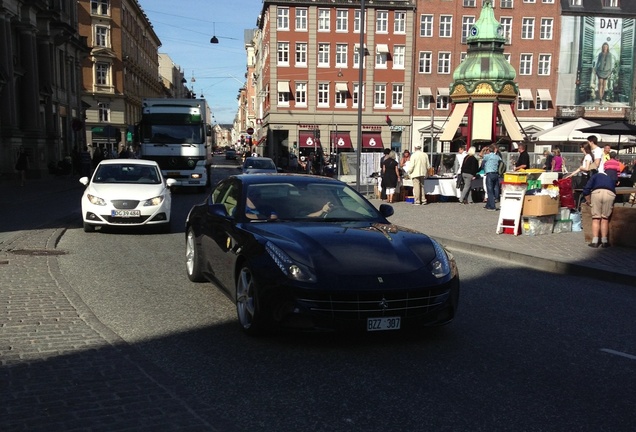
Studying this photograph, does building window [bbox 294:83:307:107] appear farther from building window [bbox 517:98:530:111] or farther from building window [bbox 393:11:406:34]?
building window [bbox 517:98:530:111]

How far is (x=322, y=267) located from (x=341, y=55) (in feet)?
190

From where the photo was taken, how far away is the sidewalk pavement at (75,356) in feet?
12.9

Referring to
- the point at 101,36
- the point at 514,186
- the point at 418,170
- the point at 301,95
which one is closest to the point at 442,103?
the point at 301,95

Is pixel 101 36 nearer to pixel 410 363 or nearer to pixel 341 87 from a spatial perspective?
pixel 341 87

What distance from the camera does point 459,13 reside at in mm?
60438

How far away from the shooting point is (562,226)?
1391cm

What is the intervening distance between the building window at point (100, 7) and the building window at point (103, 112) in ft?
31.8

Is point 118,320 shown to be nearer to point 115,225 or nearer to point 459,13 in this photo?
point 115,225

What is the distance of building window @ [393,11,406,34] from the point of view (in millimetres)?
61312

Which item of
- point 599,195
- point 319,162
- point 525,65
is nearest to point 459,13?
point 525,65

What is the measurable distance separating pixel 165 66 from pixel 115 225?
479 ft

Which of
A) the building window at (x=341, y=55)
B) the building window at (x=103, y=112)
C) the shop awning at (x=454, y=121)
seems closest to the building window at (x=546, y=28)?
the building window at (x=341, y=55)

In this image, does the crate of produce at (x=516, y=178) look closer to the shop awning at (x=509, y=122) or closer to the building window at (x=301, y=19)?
the shop awning at (x=509, y=122)

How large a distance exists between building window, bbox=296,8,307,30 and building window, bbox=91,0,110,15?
23.9 metres
